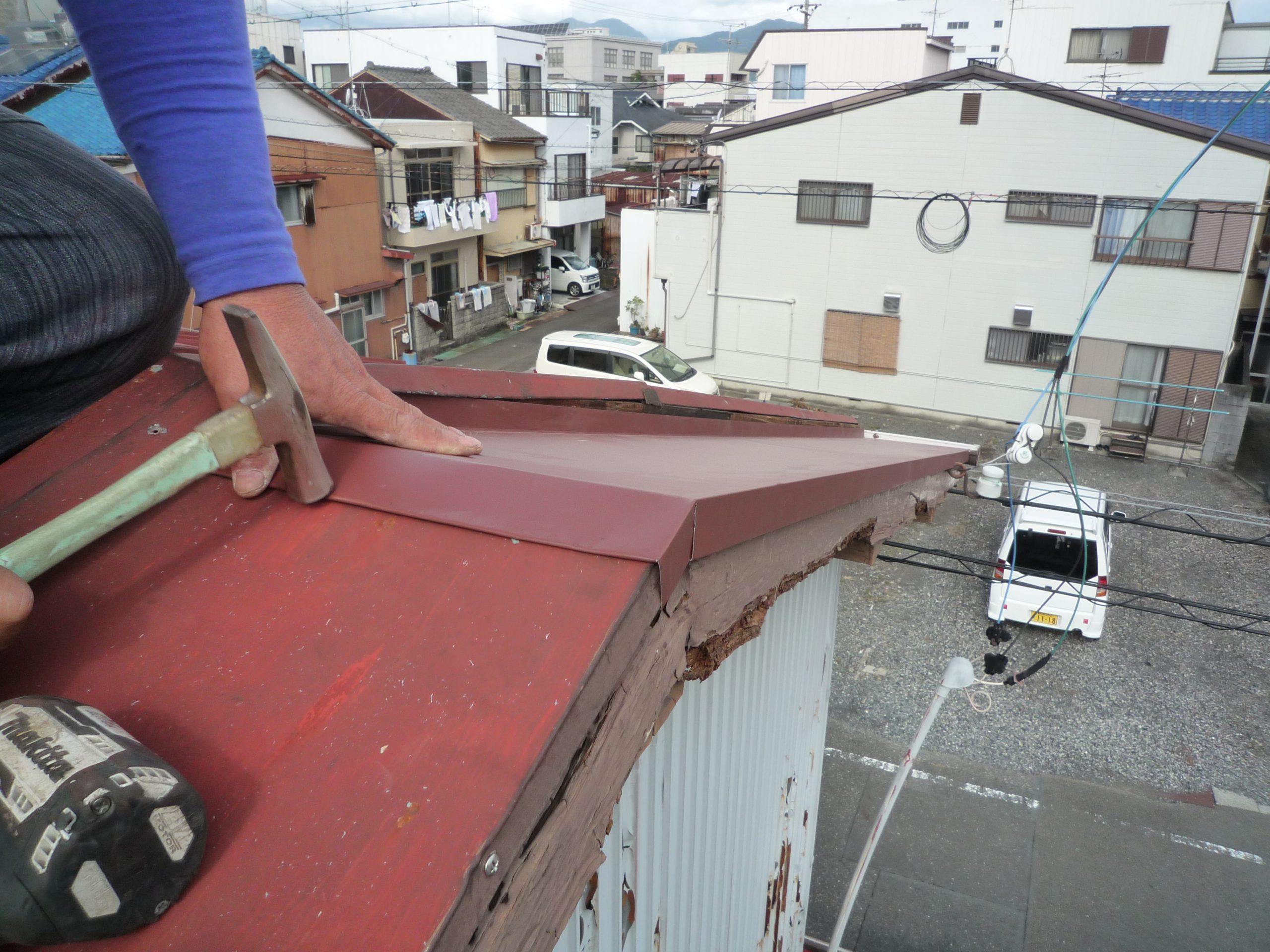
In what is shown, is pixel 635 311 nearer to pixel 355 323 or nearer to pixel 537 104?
pixel 355 323

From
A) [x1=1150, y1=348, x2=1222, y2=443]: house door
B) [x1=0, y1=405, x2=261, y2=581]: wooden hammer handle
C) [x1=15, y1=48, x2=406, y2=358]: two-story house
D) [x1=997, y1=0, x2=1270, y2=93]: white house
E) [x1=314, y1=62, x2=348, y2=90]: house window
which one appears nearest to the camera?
[x1=0, y1=405, x2=261, y2=581]: wooden hammer handle

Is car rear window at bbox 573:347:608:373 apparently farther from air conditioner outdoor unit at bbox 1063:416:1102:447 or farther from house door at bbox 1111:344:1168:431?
house door at bbox 1111:344:1168:431

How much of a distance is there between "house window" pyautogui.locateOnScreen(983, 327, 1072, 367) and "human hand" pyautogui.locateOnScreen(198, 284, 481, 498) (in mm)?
15064

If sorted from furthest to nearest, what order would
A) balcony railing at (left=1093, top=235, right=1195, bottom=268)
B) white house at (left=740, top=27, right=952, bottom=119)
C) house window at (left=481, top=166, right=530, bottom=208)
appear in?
white house at (left=740, top=27, right=952, bottom=119)
house window at (left=481, top=166, right=530, bottom=208)
balcony railing at (left=1093, top=235, right=1195, bottom=268)

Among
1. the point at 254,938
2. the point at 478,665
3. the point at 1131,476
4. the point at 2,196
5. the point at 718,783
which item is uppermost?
the point at 2,196

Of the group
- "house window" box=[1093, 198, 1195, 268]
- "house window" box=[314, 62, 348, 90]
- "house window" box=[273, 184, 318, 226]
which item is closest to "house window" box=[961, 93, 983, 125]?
"house window" box=[1093, 198, 1195, 268]

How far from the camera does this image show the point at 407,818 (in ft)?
2.69

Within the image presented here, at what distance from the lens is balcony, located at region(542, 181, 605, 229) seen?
24.7 m

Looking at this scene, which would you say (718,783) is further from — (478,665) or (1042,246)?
(1042,246)

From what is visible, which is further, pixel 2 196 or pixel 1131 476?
pixel 1131 476

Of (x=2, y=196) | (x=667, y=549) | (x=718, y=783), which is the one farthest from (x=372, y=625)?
(x=718, y=783)

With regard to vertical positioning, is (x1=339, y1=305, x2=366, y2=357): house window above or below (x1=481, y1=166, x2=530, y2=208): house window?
below

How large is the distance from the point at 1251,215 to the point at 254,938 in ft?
51.7

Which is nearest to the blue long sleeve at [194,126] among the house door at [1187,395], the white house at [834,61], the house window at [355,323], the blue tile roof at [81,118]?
the blue tile roof at [81,118]
